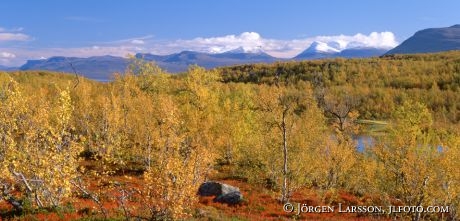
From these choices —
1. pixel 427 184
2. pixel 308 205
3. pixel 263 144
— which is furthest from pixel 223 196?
pixel 427 184

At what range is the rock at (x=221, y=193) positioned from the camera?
Answer: 3659cm

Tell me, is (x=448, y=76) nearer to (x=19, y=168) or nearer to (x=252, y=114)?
(x=252, y=114)

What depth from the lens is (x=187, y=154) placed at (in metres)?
24.3

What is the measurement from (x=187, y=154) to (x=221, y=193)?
47.9ft

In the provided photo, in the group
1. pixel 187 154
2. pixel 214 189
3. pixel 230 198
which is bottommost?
pixel 230 198

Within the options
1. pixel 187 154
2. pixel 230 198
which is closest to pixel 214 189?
pixel 230 198

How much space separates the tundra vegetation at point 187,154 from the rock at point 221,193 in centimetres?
199

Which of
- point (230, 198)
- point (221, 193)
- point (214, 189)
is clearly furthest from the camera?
point (214, 189)

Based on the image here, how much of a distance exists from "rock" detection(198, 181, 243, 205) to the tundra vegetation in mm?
1988

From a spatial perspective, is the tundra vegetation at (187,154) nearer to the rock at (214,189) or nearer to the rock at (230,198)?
the rock at (214,189)

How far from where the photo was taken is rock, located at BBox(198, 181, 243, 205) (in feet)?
120

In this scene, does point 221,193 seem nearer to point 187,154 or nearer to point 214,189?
point 214,189

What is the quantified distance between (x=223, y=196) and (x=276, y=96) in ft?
31.5

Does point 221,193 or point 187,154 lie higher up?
point 187,154
